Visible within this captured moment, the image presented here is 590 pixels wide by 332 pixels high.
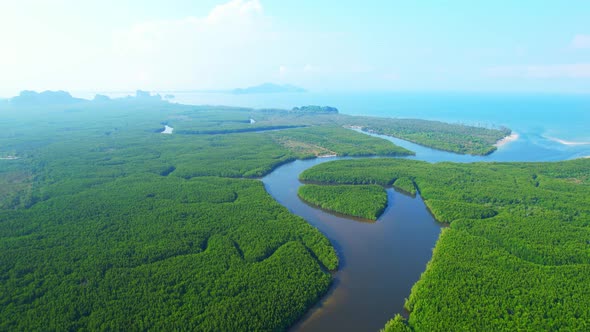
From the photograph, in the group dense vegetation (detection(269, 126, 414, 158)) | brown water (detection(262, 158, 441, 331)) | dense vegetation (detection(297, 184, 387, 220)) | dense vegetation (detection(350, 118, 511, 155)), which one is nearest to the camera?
brown water (detection(262, 158, 441, 331))

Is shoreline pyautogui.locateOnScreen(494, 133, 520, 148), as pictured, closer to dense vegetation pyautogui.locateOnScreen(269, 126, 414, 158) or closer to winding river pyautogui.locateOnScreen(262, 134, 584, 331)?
dense vegetation pyautogui.locateOnScreen(269, 126, 414, 158)

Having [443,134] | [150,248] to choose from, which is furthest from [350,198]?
[443,134]

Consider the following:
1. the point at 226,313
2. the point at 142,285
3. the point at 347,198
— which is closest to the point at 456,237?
the point at 347,198

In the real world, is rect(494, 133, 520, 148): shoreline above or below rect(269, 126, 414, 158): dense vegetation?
above

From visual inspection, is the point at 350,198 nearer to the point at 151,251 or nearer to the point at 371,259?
the point at 371,259

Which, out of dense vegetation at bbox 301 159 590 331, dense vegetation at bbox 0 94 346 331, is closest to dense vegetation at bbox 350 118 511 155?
dense vegetation at bbox 301 159 590 331
